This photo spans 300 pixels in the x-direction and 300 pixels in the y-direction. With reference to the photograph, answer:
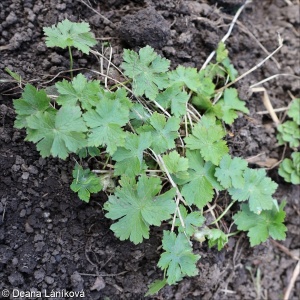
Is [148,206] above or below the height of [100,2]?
below

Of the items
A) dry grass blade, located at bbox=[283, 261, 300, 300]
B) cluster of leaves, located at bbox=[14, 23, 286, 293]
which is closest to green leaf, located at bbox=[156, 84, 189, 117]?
cluster of leaves, located at bbox=[14, 23, 286, 293]

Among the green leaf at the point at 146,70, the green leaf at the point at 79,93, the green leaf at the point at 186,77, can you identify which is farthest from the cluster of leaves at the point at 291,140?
the green leaf at the point at 79,93

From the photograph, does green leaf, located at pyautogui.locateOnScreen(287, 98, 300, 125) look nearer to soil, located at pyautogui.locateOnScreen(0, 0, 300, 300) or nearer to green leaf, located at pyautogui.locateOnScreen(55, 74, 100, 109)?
soil, located at pyautogui.locateOnScreen(0, 0, 300, 300)

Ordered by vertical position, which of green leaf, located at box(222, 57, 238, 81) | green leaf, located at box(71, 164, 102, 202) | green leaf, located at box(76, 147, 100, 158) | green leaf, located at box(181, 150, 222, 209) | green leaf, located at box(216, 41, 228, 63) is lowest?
green leaf, located at box(71, 164, 102, 202)

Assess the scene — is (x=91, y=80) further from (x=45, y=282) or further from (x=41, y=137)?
(x=45, y=282)

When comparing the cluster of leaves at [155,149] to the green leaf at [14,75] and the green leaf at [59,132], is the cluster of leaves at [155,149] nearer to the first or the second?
the green leaf at [59,132]

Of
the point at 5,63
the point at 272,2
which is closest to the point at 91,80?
the point at 5,63

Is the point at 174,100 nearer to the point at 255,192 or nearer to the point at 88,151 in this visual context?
the point at 88,151

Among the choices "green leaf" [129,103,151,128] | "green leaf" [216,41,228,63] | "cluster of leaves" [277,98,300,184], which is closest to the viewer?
"green leaf" [129,103,151,128]
